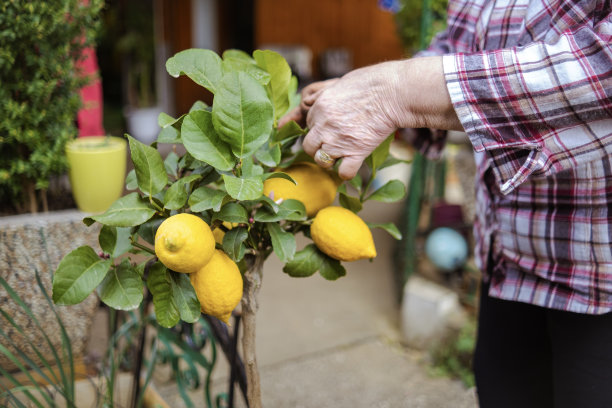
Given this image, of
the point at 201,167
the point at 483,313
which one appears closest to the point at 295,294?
the point at 483,313

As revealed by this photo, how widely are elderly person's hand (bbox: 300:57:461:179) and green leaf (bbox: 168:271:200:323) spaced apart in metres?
0.32

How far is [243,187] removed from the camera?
85 centimetres

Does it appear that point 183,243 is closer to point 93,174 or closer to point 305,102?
point 305,102

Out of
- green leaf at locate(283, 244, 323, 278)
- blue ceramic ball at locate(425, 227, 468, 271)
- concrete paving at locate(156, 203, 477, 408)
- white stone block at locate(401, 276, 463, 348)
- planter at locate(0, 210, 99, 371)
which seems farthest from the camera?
blue ceramic ball at locate(425, 227, 468, 271)

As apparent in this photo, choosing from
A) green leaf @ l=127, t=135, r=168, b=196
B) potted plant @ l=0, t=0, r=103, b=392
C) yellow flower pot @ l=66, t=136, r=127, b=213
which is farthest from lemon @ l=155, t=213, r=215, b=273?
yellow flower pot @ l=66, t=136, r=127, b=213

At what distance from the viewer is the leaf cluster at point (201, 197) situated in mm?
873

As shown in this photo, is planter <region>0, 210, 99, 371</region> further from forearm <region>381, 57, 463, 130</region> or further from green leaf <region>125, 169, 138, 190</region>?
forearm <region>381, 57, 463, 130</region>

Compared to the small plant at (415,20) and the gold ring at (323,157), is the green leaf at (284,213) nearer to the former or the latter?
the gold ring at (323,157)

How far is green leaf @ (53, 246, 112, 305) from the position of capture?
865mm

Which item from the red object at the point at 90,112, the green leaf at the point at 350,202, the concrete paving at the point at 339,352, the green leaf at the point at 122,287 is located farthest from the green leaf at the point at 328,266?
the concrete paving at the point at 339,352

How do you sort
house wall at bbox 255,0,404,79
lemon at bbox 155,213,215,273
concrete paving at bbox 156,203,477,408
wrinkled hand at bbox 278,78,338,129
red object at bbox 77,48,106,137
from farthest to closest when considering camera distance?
house wall at bbox 255,0,404,79 → concrete paving at bbox 156,203,477,408 → red object at bbox 77,48,106,137 → wrinkled hand at bbox 278,78,338,129 → lemon at bbox 155,213,215,273

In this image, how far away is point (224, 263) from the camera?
0.92m

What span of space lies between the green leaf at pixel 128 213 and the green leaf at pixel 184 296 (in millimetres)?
104

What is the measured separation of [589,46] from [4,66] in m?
1.31
